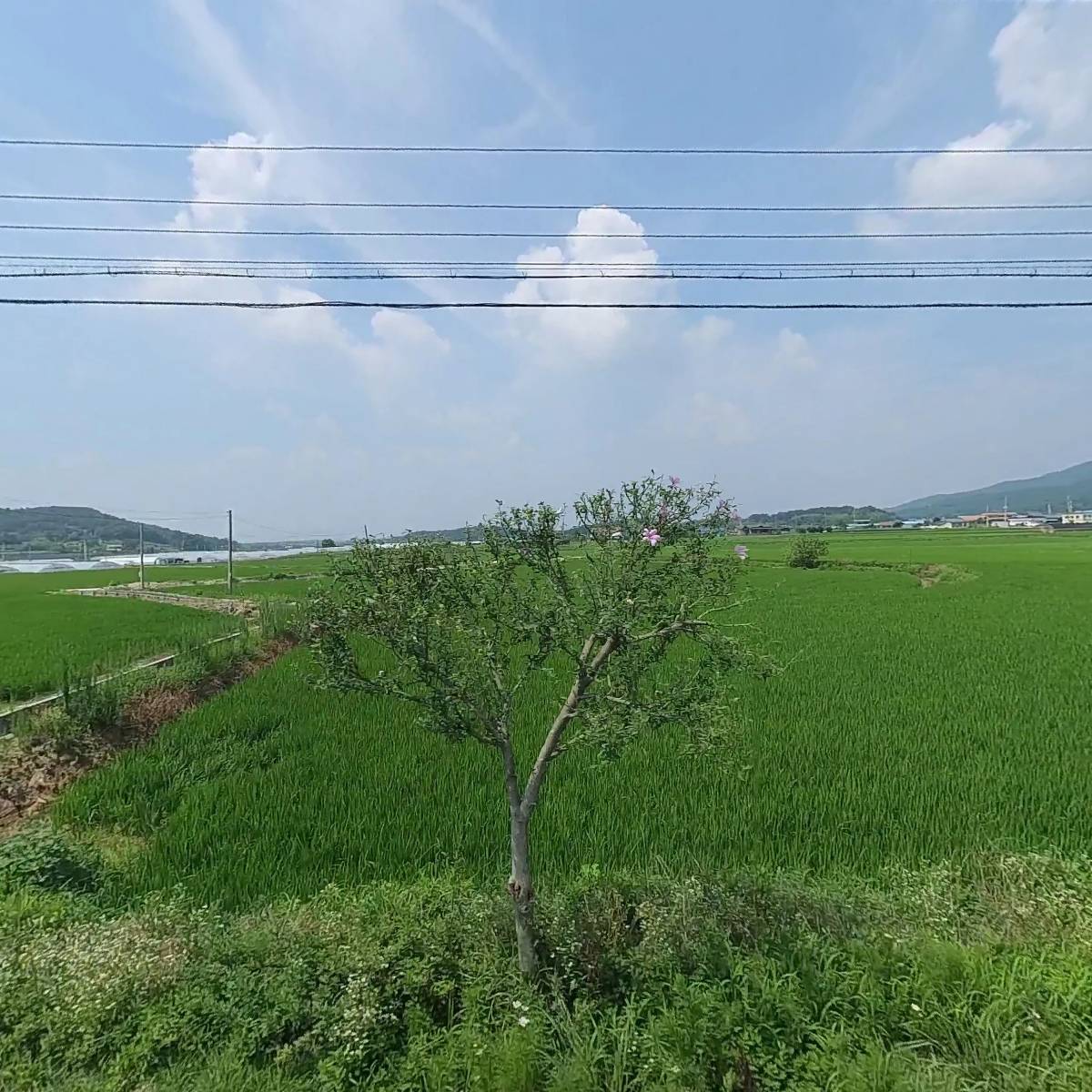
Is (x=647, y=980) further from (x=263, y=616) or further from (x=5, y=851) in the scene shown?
(x=263, y=616)

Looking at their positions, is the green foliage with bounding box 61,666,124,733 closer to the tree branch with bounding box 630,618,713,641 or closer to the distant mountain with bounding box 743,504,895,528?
the tree branch with bounding box 630,618,713,641

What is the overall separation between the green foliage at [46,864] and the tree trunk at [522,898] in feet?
10.6

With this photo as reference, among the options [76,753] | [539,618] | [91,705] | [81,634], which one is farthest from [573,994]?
[81,634]

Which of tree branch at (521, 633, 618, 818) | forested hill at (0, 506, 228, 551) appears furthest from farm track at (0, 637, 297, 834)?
forested hill at (0, 506, 228, 551)

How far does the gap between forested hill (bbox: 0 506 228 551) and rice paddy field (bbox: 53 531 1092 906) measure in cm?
9249

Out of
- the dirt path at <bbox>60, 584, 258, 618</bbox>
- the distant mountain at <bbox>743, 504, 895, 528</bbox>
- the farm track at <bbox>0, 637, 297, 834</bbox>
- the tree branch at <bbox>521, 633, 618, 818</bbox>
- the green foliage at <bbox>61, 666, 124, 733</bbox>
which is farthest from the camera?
the distant mountain at <bbox>743, 504, 895, 528</bbox>

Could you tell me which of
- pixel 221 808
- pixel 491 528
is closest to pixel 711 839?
pixel 491 528

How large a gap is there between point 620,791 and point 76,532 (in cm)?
A: 12181

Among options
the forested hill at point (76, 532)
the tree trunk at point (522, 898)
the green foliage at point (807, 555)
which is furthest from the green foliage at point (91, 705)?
the forested hill at point (76, 532)

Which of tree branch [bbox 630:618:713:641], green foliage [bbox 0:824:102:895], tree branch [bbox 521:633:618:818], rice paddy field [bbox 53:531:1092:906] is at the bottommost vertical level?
rice paddy field [bbox 53:531:1092:906]

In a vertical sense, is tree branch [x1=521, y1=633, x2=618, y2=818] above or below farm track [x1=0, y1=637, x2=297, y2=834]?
above

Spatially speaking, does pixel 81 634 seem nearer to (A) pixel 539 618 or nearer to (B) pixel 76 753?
(B) pixel 76 753

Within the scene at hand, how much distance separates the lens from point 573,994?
2.97m

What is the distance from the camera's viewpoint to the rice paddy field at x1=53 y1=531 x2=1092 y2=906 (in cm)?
438
